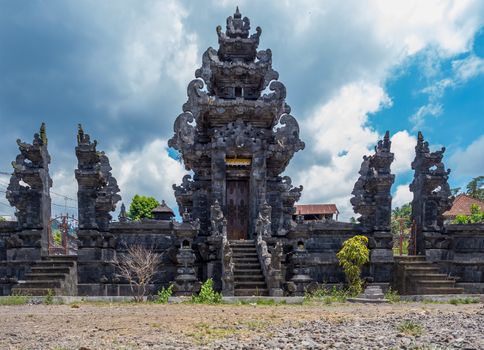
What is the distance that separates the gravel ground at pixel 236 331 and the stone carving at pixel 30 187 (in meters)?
9.59

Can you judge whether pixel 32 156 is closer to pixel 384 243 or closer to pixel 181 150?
pixel 181 150

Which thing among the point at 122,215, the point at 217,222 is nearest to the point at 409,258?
the point at 217,222

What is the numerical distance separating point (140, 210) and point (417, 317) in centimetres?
5146

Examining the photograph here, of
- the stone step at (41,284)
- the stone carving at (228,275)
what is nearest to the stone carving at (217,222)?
the stone carving at (228,275)

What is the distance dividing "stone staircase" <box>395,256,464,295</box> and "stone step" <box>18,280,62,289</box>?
14409mm

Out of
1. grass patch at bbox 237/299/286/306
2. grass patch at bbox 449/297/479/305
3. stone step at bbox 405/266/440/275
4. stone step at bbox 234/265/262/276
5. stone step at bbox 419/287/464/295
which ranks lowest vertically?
stone step at bbox 419/287/464/295

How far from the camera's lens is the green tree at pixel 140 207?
194 feet

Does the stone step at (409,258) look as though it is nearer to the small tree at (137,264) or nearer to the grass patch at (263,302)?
the grass patch at (263,302)

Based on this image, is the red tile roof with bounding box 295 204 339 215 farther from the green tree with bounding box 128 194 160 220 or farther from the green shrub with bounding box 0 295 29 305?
the green shrub with bounding box 0 295 29 305

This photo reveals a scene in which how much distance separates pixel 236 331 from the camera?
8906mm

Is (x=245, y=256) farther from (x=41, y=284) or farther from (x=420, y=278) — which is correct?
(x=41, y=284)

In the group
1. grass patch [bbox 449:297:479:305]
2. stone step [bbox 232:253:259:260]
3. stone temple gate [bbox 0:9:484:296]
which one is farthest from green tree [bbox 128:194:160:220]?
grass patch [bbox 449:297:479:305]

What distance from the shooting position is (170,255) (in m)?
21.2

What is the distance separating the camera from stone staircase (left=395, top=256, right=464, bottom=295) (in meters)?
19.7
